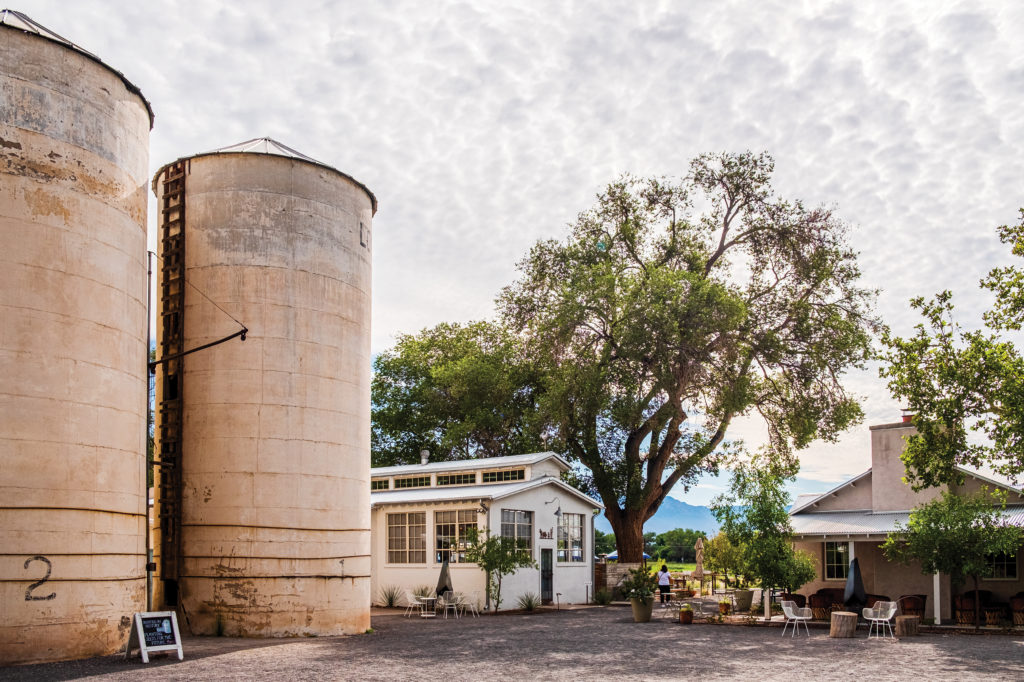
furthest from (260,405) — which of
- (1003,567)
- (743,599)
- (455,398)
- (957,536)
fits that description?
(455,398)

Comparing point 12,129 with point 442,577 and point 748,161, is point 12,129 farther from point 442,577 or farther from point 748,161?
point 748,161

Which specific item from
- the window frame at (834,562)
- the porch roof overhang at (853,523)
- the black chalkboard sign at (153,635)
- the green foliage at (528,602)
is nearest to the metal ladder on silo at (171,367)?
the black chalkboard sign at (153,635)

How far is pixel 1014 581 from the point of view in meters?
23.7

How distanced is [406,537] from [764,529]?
1145cm

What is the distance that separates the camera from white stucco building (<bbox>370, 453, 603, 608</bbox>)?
27.8 meters

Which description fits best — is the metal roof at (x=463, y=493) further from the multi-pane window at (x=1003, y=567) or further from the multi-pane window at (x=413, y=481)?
the multi-pane window at (x=1003, y=567)

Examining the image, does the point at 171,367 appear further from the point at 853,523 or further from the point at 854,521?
the point at 854,521

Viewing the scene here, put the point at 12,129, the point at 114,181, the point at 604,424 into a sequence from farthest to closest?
the point at 604,424, the point at 114,181, the point at 12,129

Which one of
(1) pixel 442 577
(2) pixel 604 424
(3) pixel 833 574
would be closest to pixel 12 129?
(1) pixel 442 577

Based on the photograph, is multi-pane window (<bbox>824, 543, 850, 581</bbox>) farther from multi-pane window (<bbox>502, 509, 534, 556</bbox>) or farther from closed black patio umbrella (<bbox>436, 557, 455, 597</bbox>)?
closed black patio umbrella (<bbox>436, 557, 455, 597</bbox>)

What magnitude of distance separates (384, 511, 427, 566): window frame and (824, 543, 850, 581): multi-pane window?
11.7m

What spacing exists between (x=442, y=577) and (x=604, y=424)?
1180 centimetres

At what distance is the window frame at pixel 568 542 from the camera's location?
30969 millimetres

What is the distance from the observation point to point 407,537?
29281 mm
